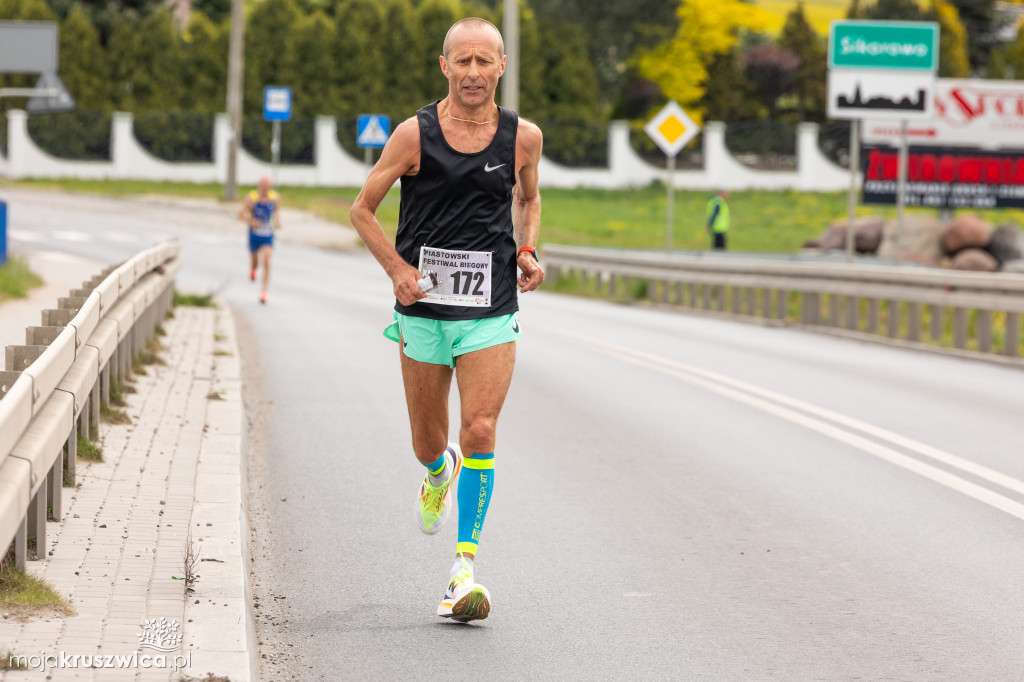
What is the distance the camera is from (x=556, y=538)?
23.0 ft

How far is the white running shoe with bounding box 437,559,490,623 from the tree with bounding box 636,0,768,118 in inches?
2707

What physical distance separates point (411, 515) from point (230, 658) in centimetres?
303

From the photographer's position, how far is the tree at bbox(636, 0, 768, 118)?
72.9m

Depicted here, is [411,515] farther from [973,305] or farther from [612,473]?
[973,305]

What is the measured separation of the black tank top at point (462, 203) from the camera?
224 inches

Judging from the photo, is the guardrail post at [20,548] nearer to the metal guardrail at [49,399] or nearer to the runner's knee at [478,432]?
the metal guardrail at [49,399]

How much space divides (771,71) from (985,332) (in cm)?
6696

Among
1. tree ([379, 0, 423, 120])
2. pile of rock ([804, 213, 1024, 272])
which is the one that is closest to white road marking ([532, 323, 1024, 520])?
pile of rock ([804, 213, 1024, 272])

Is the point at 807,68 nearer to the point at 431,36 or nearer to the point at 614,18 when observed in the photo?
the point at 614,18

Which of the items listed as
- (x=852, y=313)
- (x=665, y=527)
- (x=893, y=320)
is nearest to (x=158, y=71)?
(x=852, y=313)

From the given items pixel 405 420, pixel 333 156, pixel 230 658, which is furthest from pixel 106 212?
pixel 230 658

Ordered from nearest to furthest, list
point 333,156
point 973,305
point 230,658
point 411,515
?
point 230,658 < point 411,515 < point 973,305 < point 333,156

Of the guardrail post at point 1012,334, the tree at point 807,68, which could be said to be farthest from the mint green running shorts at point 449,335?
the tree at point 807,68

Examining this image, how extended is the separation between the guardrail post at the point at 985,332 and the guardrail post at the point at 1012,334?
0.79 feet
